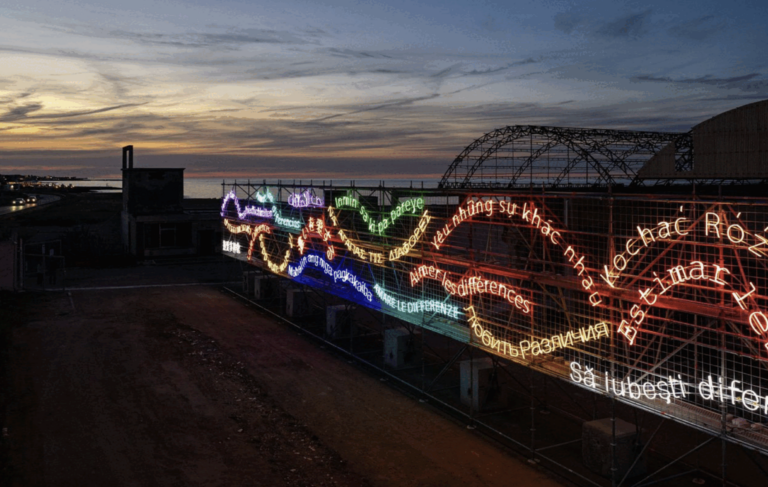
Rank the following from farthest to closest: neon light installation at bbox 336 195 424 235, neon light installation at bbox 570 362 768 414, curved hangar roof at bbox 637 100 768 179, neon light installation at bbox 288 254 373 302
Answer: curved hangar roof at bbox 637 100 768 179
neon light installation at bbox 288 254 373 302
neon light installation at bbox 336 195 424 235
neon light installation at bbox 570 362 768 414

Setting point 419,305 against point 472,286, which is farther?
point 419,305

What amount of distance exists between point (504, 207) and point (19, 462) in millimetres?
12165

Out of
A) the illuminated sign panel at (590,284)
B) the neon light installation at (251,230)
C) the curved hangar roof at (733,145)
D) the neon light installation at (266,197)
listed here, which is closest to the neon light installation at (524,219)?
the illuminated sign panel at (590,284)

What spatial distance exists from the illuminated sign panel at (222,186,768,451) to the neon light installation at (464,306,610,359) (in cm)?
4

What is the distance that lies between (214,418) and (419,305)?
6357 mm

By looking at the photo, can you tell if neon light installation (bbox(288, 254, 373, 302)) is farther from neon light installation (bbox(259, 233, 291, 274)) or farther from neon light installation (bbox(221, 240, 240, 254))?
neon light installation (bbox(221, 240, 240, 254))

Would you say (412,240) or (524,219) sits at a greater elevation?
(524,219)

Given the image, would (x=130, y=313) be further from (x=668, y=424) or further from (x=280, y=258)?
(x=668, y=424)

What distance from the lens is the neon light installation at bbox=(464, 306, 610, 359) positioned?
13.2m

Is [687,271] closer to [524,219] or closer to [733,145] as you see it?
[524,219]

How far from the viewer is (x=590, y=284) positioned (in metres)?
13.2

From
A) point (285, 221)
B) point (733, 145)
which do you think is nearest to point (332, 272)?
point (285, 221)

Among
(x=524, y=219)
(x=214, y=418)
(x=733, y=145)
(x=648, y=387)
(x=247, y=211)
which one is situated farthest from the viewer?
(x=733, y=145)

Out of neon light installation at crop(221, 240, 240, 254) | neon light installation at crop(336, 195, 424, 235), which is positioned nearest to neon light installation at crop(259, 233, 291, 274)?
neon light installation at crop(221, 240, 240, 254)
